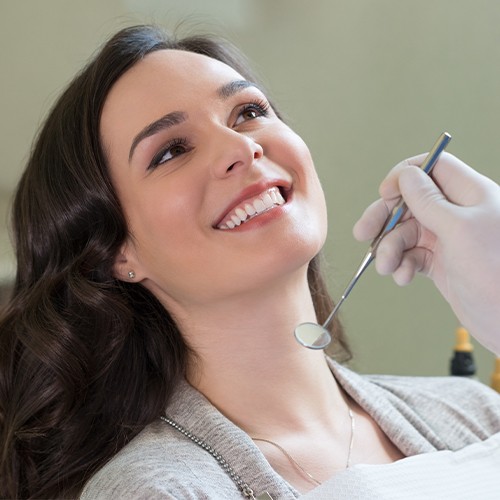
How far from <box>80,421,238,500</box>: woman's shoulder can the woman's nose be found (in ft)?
1.25

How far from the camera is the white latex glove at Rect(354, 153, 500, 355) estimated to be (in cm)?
107

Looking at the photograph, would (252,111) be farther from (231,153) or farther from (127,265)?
(127,265)

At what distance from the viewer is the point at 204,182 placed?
122cm

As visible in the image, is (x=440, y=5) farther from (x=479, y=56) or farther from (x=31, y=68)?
(x=31, y=68)

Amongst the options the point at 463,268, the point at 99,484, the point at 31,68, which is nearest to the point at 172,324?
the point at 99,484

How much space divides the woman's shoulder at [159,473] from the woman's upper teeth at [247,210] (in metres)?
0.31

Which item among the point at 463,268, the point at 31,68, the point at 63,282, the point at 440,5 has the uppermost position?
the point at 440,5

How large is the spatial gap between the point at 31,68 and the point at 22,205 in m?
0.55

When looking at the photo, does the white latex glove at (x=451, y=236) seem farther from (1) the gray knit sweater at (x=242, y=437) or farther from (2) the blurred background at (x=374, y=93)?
(2) the blurred background at (x=374, y=93)

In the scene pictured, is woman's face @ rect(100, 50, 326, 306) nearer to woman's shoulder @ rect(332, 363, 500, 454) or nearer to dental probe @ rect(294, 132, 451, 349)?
dental probe @ rect(294, 132, 451, 349)

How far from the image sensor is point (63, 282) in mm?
1358

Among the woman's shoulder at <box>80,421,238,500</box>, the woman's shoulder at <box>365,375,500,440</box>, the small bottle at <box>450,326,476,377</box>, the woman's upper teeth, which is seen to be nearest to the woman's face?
the woman's upper teeth

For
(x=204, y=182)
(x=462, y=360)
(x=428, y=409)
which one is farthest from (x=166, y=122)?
(x=462, y=360)

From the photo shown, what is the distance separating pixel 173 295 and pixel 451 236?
1.45 feet
